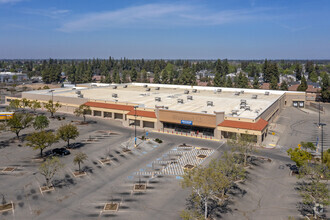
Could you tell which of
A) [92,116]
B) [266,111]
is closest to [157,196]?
[266,111]

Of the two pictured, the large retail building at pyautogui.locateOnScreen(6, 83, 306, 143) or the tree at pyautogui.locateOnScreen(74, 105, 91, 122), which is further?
the tree at pyautogui.locateOnScreen(74, 105, 91, 122)

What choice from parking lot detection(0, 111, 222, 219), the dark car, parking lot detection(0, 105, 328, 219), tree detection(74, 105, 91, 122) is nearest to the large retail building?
tree detection(74, 105, 91, 122)

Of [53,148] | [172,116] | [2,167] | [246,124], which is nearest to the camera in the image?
[2,167]

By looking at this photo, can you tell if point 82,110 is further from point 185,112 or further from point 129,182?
point 129,182

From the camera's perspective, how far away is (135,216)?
3234 centimetres

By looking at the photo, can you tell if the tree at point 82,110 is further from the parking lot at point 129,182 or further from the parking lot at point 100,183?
the parking lot at point 100,183

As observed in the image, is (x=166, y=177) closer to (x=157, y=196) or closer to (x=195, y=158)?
(x=157, y=196)


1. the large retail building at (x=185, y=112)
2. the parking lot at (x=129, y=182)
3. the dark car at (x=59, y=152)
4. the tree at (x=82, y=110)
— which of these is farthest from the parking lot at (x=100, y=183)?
the tree at (x=82, y=110)

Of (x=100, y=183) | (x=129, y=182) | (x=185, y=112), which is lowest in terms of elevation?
(x=100, y=183)

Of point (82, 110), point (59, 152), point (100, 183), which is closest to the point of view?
point (100, 183)

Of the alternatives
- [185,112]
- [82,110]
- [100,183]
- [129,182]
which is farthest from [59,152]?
[185,112]

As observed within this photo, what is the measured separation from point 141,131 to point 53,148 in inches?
916

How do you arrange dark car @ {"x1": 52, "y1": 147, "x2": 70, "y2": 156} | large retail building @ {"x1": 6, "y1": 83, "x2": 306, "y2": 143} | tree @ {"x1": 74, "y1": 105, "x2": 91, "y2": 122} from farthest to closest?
tree @ {"x1": 74, "y1": 105, "x2": 91, "y2": 122}
large retail building @ {"x1": 6, "y1": 83, "x2": 306, "y2": 143}
dark car @ {"x1": 52, "y1": 147, "x2": 70, "y2": 156}

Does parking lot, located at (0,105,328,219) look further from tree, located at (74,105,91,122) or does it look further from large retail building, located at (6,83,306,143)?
tree, located at (74,105,91,122)
